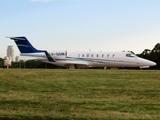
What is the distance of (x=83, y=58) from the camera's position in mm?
38188

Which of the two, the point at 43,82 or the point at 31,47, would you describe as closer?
the point at 43,82

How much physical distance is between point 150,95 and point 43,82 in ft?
16.7

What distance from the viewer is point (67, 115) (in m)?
7.66

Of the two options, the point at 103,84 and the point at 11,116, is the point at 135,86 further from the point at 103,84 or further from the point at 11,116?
the point at 11,116

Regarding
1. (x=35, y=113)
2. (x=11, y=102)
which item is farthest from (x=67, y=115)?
(x=11, y=102)

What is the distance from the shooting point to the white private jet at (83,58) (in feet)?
118

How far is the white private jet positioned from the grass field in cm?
2279

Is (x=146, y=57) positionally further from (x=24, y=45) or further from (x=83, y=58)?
(x=24, y=45)

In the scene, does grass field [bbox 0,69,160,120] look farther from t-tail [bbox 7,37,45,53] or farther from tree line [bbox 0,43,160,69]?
tree line [bbox 0,43,160,69]

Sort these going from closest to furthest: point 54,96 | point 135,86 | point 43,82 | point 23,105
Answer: point 23,105 → point 54,96 → point 135,86 → point 43,82

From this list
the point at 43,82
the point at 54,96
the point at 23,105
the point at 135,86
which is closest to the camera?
the point at 23,105

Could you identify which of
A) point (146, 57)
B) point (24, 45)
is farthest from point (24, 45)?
point (146, 57)

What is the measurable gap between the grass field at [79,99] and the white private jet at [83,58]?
22792 mm

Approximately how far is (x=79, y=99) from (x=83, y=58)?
2845 centimetres
